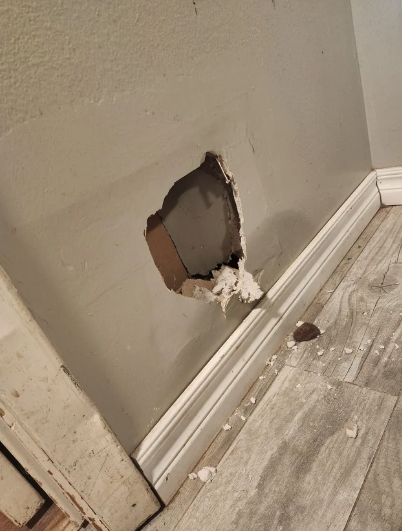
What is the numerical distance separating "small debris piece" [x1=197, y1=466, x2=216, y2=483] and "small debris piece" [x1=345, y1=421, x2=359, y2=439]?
40 centimetres

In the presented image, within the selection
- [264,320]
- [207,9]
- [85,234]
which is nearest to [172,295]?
[85,234]

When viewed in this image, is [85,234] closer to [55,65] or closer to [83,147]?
[83,147]

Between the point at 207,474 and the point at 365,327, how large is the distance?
744 millimetres

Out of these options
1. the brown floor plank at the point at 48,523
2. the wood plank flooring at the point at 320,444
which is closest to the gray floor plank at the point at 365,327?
the wood plank flooring at the point at 320,444

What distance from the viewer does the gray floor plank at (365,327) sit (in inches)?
51.3

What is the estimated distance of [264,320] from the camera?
148 cm

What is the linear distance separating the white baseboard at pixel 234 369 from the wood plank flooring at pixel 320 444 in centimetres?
5

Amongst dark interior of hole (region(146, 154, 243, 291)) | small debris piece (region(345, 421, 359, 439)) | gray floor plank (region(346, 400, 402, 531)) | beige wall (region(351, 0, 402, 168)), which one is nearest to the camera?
gray floor plank (region(346, 400, 402, 531))

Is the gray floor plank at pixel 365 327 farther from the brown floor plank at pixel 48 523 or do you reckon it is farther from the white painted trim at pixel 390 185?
the brown floor plank at pixel 48 523

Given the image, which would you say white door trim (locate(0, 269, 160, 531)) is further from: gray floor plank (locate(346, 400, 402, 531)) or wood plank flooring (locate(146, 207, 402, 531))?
gray floor plank (locate(346, 400, 402, 531))

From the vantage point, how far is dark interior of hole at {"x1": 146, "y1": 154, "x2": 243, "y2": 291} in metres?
1.29

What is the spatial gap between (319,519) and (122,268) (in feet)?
2.53

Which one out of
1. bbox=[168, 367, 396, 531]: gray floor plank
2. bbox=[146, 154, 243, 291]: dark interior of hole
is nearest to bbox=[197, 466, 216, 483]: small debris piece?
bbox=[168, 367, 396, 531]: gray floor plank

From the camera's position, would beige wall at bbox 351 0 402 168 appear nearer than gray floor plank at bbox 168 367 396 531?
No
